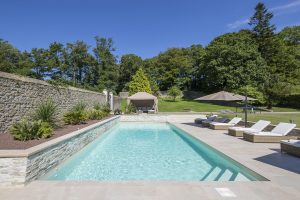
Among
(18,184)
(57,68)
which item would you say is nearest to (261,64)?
(57,68)

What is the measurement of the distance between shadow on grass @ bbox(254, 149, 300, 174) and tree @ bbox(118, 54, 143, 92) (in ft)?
144

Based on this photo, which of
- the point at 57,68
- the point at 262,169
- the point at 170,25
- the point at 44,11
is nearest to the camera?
the point at 262,169

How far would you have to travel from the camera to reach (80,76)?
4878cm

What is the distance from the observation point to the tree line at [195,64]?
127 feet

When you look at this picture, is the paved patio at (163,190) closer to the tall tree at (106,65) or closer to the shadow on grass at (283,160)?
the shadow on grass at (283,160)

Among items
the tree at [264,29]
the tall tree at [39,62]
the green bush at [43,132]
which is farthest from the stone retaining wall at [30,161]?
the tree at [264,29]

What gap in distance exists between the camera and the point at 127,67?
2015 inches

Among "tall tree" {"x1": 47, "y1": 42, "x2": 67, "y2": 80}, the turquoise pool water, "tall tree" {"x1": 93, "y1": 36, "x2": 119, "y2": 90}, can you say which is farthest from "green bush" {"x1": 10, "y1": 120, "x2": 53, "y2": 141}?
"tall tree" {"x1": 93, "y1": 36, "x2": 119, "y2": 90}

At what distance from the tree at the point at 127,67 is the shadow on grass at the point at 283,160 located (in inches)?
1733

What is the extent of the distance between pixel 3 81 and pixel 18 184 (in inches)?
215

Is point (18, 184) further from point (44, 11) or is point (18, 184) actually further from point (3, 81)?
point (44, 11)

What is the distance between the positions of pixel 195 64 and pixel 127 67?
1363 centimetres

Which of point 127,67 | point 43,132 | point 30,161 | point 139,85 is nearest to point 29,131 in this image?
point 43,132

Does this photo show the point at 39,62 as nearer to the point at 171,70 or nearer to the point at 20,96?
the point at 171,70
